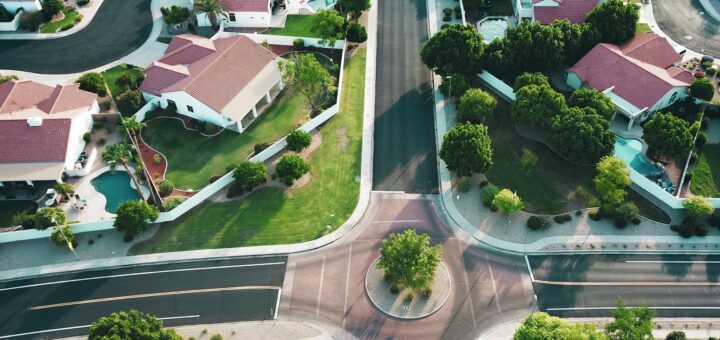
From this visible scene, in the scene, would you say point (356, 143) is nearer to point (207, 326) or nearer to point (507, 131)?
point (507, 131)

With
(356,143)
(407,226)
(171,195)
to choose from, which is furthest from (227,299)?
(356,143)

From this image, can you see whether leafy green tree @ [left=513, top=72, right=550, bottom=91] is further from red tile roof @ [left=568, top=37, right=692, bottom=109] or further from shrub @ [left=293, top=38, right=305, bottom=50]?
shrub @ [left=293, top=38, right=305, bottom=50]

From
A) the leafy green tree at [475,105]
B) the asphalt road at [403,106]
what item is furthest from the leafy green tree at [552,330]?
the leafy green tree at [475,105]

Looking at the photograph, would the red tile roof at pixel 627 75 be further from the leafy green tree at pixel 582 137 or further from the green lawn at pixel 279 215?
the green lawn at pixel 279 215

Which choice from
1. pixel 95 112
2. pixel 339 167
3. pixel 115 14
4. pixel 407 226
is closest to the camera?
pixel 407 226

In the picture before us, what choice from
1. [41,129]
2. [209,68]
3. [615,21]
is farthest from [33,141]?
[615,21]

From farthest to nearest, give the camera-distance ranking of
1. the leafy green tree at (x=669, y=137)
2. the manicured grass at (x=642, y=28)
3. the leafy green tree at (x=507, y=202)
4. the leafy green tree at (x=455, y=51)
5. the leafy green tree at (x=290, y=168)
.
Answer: the manicured grass at (x=642, y=28) → the leafy green tree at (x=455, y=51) → the leafy green tree at (x=290, y=168) → the leafy green tree at (x=669, y=137) → the leafy green tree at (x=507, y=202)

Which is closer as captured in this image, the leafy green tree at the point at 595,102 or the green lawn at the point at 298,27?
the leafy green tree at the point at 595,102
